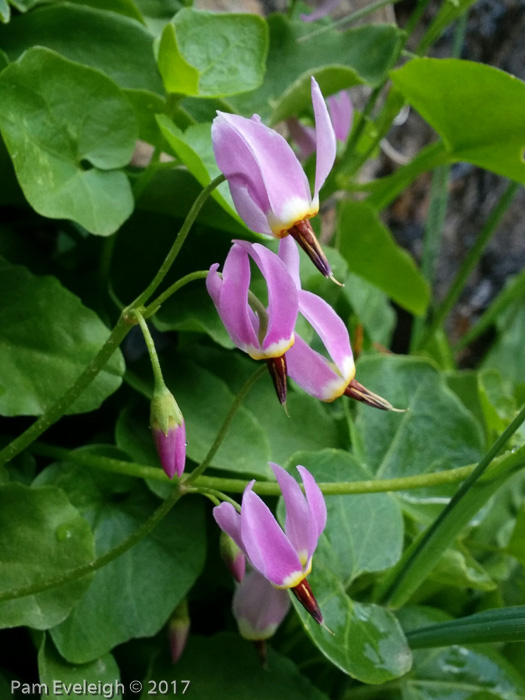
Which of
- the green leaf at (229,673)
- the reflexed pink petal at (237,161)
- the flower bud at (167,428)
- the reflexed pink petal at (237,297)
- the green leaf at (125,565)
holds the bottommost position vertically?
the green leaf at (229,673)

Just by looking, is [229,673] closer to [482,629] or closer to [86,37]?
[482,629]

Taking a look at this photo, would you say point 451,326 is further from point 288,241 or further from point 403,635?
point 288,241

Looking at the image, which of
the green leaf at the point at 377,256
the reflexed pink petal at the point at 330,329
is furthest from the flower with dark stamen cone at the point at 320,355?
the green leaf at the point at 377,256

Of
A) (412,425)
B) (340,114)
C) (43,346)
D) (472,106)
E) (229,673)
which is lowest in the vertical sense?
(229,673)

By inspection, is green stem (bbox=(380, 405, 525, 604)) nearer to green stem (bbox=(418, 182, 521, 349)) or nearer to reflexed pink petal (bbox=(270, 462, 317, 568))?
reflexed pink petal (bbox=(270, 462, 317, 568))

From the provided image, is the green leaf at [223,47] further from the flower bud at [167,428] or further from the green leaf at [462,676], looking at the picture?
the green leaf at [462,676]

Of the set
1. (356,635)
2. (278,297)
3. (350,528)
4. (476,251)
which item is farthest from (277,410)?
(476,251)
